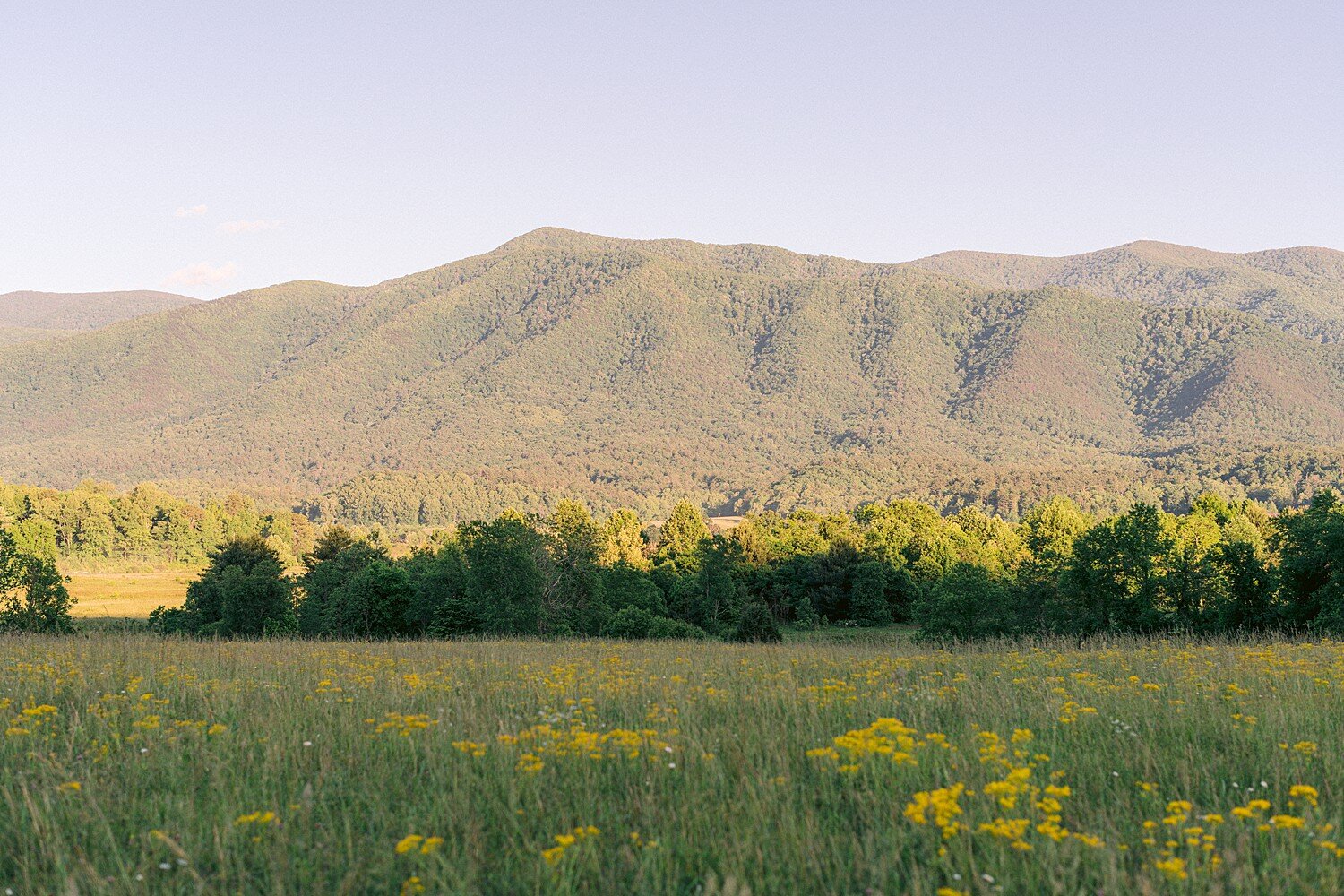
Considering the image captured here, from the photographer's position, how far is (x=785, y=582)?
300ft

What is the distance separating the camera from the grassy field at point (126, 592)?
84.7 metres

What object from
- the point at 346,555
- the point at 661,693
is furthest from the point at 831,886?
the point at 346,555

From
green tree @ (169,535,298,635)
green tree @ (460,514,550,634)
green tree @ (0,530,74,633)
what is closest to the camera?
green tree @ (0,530,74,633)

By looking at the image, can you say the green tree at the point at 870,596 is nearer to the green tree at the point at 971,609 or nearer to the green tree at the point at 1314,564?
the green tree at the point at 971,609

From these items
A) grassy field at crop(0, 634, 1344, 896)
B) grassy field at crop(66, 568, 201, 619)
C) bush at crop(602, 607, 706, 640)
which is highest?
grassy field at crop(0, 634, 1344, 896)

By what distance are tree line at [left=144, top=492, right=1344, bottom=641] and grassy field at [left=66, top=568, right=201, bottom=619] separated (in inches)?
997

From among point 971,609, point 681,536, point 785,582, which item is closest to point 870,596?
point 785,582

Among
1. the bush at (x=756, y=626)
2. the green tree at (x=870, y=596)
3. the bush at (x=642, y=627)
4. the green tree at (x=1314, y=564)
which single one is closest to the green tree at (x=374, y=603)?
the bush at (x=642, y=627)

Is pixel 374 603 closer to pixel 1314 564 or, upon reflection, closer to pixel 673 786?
pixel 1314 564

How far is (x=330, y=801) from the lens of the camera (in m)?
5.73

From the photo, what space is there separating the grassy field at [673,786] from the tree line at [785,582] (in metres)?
20.7

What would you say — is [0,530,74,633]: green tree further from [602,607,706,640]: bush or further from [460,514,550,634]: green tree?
[602,607,706,640]: bush

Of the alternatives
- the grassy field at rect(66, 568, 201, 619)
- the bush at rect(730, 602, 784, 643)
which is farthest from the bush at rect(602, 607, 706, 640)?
the grassy field at rect(66, 568, 201, 619)

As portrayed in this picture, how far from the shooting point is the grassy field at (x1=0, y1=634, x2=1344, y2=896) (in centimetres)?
448
